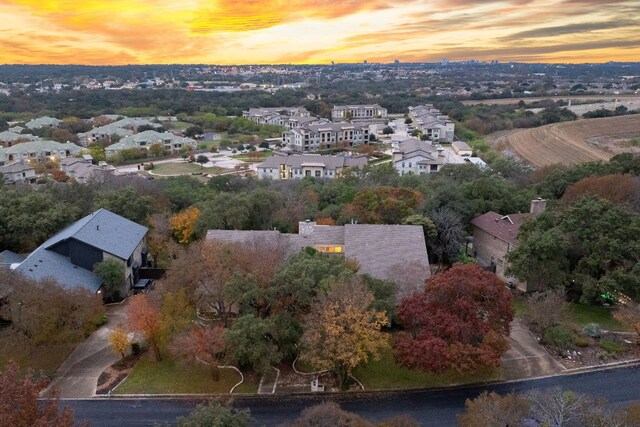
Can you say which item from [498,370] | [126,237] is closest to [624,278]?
[498,370]

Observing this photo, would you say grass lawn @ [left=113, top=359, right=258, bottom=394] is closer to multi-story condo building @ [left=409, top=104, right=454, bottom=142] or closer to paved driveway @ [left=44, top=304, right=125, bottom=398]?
paved driveway @ [left=44, top=304, right=125, bottom=398]

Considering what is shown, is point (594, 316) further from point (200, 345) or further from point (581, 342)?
point (200, 345)

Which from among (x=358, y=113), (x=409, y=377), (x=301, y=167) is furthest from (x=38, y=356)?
(x=358, y=113)

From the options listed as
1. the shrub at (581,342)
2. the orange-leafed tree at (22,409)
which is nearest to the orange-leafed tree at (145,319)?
the orange-leafed tree at (22,409)

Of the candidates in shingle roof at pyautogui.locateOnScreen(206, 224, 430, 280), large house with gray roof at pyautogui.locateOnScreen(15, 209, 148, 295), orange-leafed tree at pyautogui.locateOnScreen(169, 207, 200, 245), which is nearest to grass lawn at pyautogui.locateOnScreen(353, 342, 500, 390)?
shingle roof at pyautogui.locateOnScreen(206, 224, 430, 280)

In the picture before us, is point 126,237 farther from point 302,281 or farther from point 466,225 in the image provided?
point 466,225

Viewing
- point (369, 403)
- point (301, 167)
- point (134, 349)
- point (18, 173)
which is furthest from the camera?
point (301, 167)

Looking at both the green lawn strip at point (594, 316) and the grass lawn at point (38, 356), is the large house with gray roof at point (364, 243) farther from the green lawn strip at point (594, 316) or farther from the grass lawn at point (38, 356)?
the grass lawn at point (38, 356)
